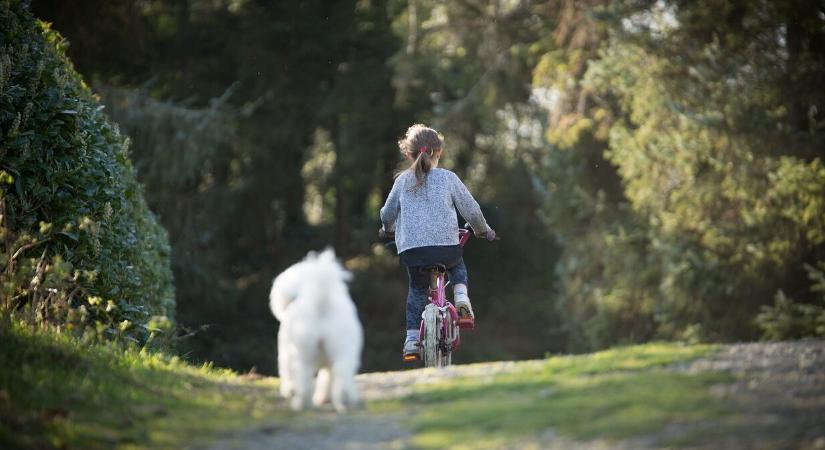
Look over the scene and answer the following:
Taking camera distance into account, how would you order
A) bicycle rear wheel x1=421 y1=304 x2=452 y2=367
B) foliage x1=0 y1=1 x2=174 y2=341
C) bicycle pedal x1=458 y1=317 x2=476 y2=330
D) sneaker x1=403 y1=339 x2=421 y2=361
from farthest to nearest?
bicycle pedal x1=458 y1=317 x2=476 y2=330
sneaker x1=403 y1=339 x2=421 y2=361
bicycle rear wheel x1=421 y1=304 x2=452 y2=367
foliage x1=0 y1=1 x2=174 y2=341

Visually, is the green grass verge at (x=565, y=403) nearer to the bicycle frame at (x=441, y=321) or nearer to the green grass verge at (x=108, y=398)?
the green grass verge at (x=108, y=398)

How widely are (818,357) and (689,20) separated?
11.1 m

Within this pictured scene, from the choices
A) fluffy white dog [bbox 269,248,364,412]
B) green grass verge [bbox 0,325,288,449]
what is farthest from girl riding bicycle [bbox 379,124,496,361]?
fluffy white dog [bbox 269,248,364,412]

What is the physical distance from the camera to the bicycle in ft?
26.3

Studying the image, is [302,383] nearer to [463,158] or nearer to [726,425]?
[726,425]

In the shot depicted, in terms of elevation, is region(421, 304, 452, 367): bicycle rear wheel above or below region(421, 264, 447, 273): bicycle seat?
below

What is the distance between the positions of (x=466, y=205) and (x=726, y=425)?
12.3ft

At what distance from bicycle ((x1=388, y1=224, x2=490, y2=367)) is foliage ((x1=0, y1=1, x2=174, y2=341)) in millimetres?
2267

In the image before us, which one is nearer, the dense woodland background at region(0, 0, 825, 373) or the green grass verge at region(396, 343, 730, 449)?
the green grass verge at region(396, 343, 730, 449)

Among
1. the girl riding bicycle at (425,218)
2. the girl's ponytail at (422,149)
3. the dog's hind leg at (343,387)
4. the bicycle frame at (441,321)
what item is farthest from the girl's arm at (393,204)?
the dog's hind leg at (343,387)

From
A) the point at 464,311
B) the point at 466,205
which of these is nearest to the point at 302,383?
the point at 464,311

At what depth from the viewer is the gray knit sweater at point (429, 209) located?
26.6 feet

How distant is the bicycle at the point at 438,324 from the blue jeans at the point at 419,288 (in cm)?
5

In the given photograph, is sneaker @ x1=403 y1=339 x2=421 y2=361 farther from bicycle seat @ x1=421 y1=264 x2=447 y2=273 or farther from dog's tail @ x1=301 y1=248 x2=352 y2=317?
dog's tail @ x1=301 y1=248 x2=352 y2=317
